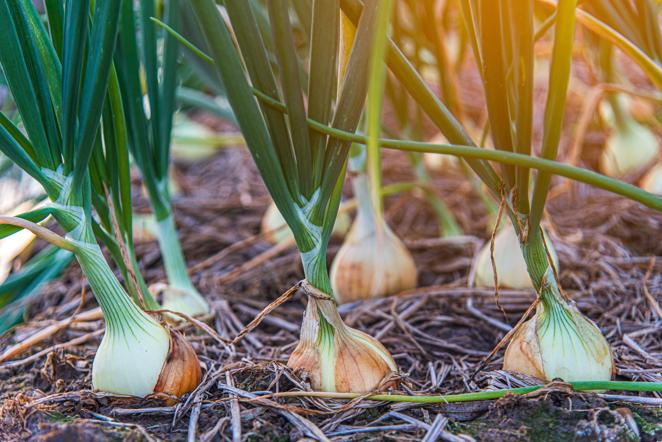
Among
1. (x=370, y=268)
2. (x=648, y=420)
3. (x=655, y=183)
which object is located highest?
(x=655, y=183)

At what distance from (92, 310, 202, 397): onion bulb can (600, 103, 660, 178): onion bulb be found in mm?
1198

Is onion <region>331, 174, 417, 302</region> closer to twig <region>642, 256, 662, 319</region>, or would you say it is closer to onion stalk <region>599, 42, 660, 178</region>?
twig <region>642, 256, 662, 319</region>

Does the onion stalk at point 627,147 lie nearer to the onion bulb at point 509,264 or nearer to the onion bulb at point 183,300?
the onion bulb at point 509,264

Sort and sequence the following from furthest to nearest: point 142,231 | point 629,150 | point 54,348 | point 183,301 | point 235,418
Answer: point 629,150 < point 142,231 < point 183,301 < point 54,348 < point 235,418

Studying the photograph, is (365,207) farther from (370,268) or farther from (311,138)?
(311,138)

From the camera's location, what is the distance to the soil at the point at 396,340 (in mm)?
668

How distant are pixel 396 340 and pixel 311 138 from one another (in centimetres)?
35

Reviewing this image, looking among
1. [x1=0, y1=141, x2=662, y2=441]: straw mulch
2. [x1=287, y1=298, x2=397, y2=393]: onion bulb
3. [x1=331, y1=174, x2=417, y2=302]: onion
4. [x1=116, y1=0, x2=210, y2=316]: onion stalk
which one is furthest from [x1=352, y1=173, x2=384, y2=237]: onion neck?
[x1=287, y1=298, x2=397, y2=393]: onion bulb

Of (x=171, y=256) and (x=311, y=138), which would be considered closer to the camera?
(x=311, y=138)

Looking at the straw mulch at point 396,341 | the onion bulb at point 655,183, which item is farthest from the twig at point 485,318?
the onion bulb at point 655,183

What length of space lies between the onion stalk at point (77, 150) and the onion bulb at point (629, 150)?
1.18 meters

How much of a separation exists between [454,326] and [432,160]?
823 mm

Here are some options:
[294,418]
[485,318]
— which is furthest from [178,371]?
[485,318]

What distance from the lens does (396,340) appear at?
946 mm
